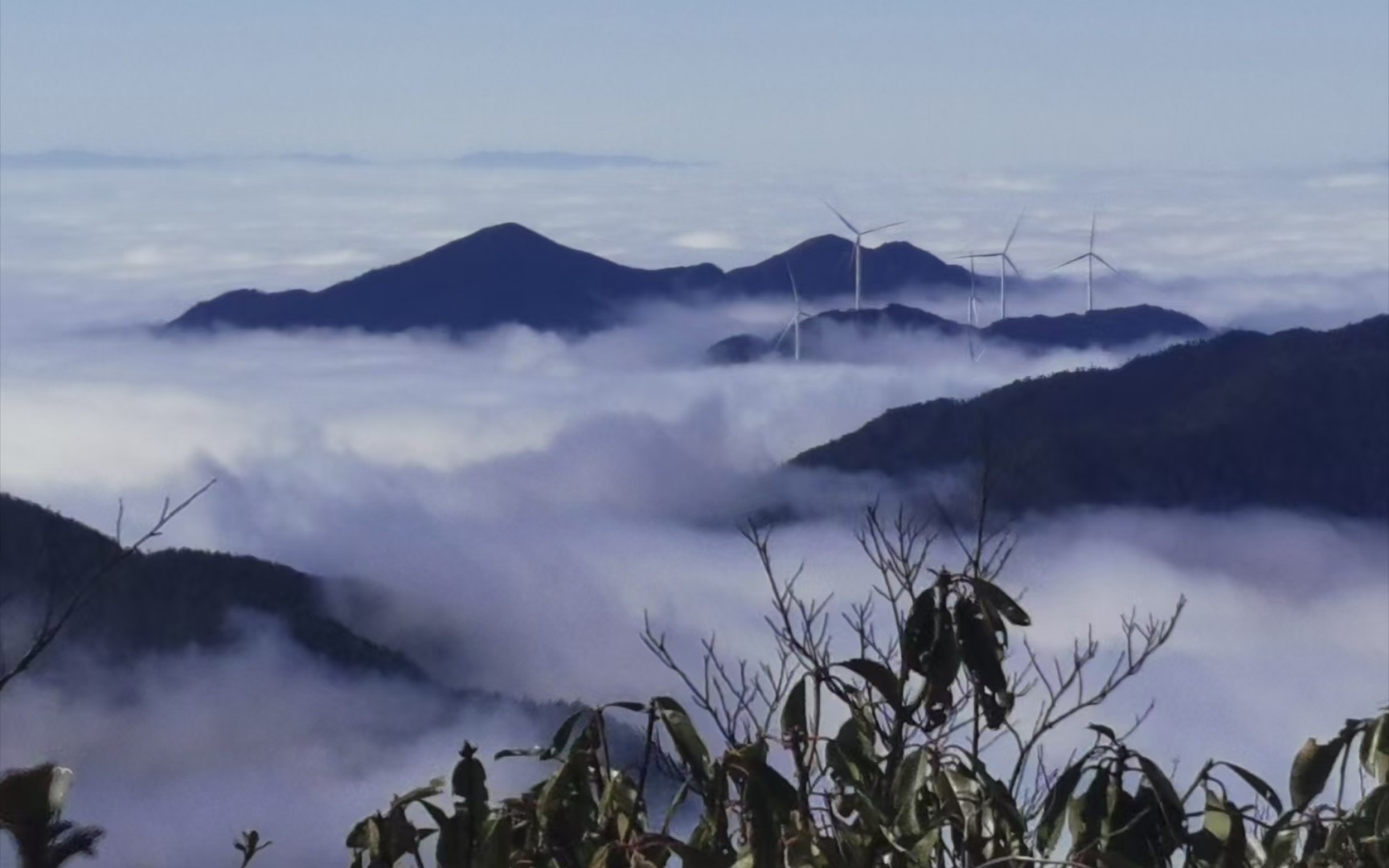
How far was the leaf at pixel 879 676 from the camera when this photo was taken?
4641 mm

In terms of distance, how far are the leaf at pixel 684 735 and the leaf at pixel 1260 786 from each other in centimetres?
126

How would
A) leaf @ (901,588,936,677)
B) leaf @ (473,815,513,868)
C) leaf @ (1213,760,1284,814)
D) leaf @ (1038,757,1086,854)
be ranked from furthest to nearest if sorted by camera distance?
leaf @ (901,588,936,677), leaf @ (1038,757,1086,854), leaf @ (1213,760,1284,814), leaf @ (473,815,513,868)

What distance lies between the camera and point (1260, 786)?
452cm

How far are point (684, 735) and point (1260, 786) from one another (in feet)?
4.74

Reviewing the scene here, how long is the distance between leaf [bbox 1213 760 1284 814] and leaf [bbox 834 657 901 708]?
825 millimetres

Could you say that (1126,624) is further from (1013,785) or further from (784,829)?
(784,829)

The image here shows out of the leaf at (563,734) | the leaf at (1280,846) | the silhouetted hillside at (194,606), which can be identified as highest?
the leaf at (563,734)

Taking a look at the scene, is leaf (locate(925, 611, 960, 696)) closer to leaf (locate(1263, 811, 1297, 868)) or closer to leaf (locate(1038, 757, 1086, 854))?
leaf (locate(1038, 757, 1086, 854))

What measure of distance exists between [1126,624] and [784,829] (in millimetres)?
7225

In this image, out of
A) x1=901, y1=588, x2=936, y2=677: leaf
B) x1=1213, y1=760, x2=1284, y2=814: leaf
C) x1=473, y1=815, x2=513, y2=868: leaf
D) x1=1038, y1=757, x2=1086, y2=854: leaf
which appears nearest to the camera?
x1=473, y1=815, x2=513, y2=868: leaf

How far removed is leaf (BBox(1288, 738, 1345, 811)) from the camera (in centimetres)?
468

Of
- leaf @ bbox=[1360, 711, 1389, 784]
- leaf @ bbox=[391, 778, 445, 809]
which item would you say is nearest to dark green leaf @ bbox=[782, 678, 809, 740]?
leaf @ bbox=[391, 778, 445, 809]

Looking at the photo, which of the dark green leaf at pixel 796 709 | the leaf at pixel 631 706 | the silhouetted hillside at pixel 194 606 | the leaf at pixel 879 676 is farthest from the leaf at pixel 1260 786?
the silhouetted hillside at pixel 194 606

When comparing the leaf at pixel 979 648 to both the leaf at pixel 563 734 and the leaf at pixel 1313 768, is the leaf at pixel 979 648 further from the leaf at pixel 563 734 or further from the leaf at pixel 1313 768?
the leaf at pixel 563 734
